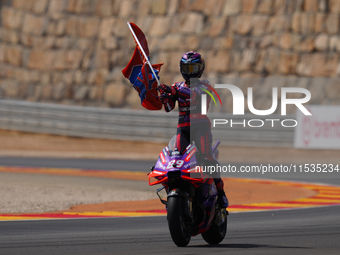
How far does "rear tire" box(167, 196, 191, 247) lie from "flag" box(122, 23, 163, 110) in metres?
1.22

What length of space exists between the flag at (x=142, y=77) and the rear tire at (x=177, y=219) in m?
1.22

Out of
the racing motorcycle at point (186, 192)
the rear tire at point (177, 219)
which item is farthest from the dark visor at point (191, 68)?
the rear tire at point (177, 219)

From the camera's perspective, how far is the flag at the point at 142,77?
23.9ft

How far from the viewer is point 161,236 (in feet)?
26.1

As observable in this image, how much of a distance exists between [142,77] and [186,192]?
4.42ft

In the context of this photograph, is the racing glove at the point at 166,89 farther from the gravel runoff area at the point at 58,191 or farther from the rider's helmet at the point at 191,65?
the gravel runoff area at the point at 58,191

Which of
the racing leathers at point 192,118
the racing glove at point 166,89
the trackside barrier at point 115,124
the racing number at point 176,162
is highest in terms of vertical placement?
the racing glove at point 166,89

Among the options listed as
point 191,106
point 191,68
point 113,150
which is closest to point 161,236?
point 191,106

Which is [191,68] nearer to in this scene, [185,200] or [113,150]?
[185,200]

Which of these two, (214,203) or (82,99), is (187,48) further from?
(214,203)

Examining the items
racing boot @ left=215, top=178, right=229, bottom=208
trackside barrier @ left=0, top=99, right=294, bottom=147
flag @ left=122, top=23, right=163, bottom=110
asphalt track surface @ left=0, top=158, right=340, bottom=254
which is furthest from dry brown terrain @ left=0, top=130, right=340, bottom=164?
flag @ left=122, top=23, right=163, bottom=110

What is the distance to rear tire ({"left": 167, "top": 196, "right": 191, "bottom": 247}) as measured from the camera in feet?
21.9

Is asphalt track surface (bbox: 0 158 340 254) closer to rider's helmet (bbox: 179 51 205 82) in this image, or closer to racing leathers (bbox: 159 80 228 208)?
racing leathers (bbox: 159 80 228 208)

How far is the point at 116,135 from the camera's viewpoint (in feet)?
82.2
